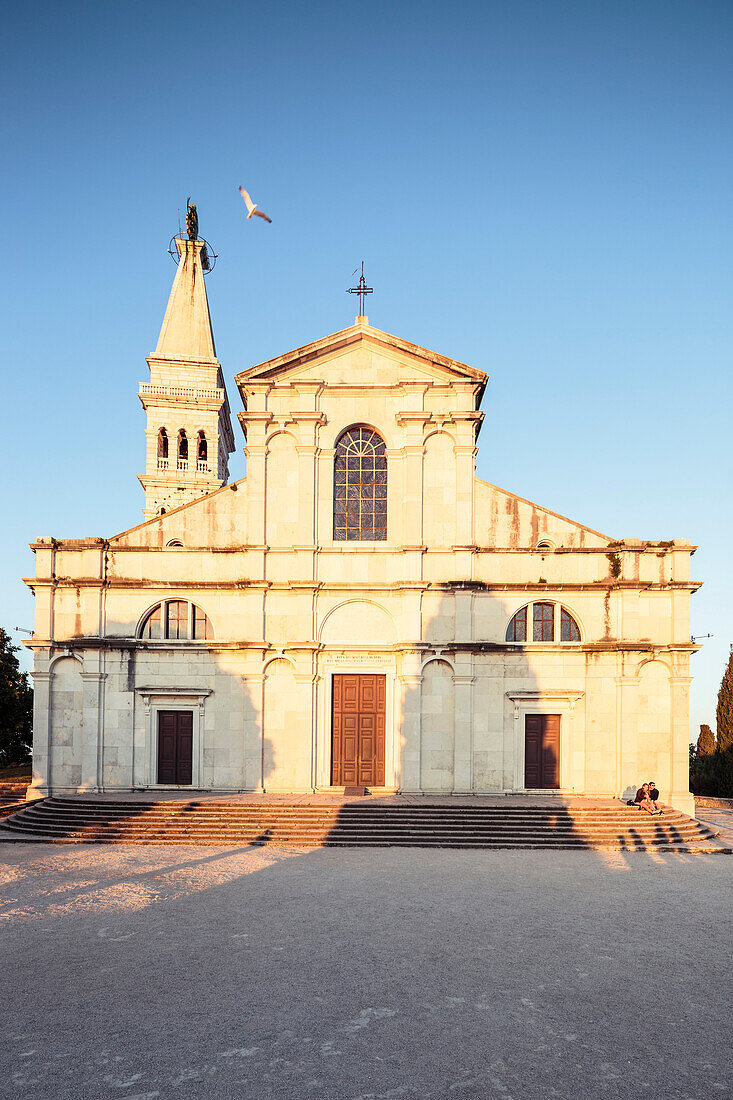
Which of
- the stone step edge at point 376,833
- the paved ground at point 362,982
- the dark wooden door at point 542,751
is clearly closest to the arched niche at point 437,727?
the dark wooden door at point 542,751

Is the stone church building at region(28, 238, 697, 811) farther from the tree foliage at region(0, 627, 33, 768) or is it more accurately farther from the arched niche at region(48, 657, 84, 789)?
the tree foliage at region(0, 627, 33, 768)

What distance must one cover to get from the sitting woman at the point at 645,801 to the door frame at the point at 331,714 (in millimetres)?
7724

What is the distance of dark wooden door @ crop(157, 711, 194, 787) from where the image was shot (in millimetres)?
26109

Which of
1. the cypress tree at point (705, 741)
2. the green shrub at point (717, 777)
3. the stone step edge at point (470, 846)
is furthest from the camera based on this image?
the cypress tree at point (705, 741)

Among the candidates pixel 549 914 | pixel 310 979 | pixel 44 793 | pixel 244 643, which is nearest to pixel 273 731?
pixel 244 643

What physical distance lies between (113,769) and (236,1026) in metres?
18.1

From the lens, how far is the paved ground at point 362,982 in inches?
328

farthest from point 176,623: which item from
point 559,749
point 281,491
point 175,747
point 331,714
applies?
point 559,749

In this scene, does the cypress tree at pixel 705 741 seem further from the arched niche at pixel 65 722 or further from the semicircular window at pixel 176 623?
the arched niche at pixel 65 722

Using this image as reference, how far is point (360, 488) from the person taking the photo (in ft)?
89.3

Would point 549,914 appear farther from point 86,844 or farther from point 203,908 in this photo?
point 86,844

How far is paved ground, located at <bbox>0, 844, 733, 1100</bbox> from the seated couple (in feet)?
16.2

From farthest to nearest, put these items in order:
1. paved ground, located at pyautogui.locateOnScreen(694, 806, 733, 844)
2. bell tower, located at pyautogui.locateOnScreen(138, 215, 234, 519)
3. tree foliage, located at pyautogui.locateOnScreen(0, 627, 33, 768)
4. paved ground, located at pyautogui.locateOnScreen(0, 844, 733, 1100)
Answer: bell tower, located at pyautogui.locateOnScreen(138, 215, 234, 519) < tree foliage, located at pyautogui.locateOnScreen(0, 627, 33, 768) < paved ground, located at pyautogui.locateOnScreen(694, 806, 733, 844) < paved ground, located at pyautogui.locateOnScreen(0, 844, 733, 1100)

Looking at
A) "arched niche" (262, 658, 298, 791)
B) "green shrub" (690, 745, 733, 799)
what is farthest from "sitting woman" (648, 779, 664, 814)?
"arched niche" (262, 658, 298, 791)
